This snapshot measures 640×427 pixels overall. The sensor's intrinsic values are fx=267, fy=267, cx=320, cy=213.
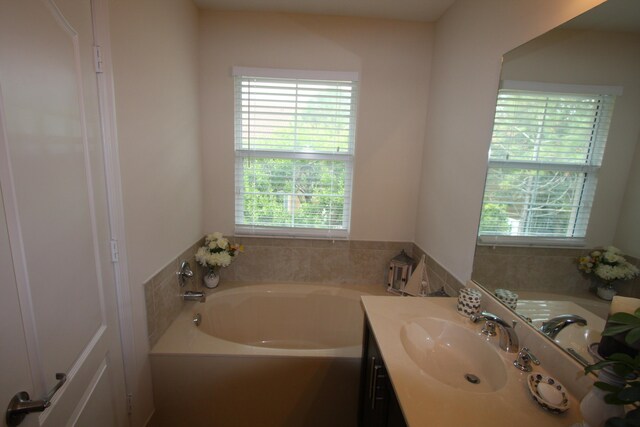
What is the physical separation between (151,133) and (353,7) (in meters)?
1.61

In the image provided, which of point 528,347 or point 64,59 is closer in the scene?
point 64,59

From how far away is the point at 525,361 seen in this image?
989 millimetres

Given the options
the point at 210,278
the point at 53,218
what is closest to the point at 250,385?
the point at 210,278

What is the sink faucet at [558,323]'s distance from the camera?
93 cm

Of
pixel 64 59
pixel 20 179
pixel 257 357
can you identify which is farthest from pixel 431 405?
pixel 64 59

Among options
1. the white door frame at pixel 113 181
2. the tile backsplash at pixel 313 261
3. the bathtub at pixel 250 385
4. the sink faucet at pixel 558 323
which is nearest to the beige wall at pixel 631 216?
the sink faucet at pixel 558 323

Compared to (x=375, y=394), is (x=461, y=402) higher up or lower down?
higher up

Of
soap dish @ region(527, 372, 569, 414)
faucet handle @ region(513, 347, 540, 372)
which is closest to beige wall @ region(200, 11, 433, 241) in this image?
faucet handle @ region(513, 347, 540, 372)

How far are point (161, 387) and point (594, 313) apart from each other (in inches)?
80.4

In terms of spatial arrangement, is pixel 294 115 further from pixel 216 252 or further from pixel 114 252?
pixel 114 252

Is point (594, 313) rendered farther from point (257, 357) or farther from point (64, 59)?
point (64, 59)

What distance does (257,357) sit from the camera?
5.00 feet

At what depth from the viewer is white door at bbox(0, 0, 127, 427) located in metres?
0.68

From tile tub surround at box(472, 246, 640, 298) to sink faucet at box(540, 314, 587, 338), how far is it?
9cm
